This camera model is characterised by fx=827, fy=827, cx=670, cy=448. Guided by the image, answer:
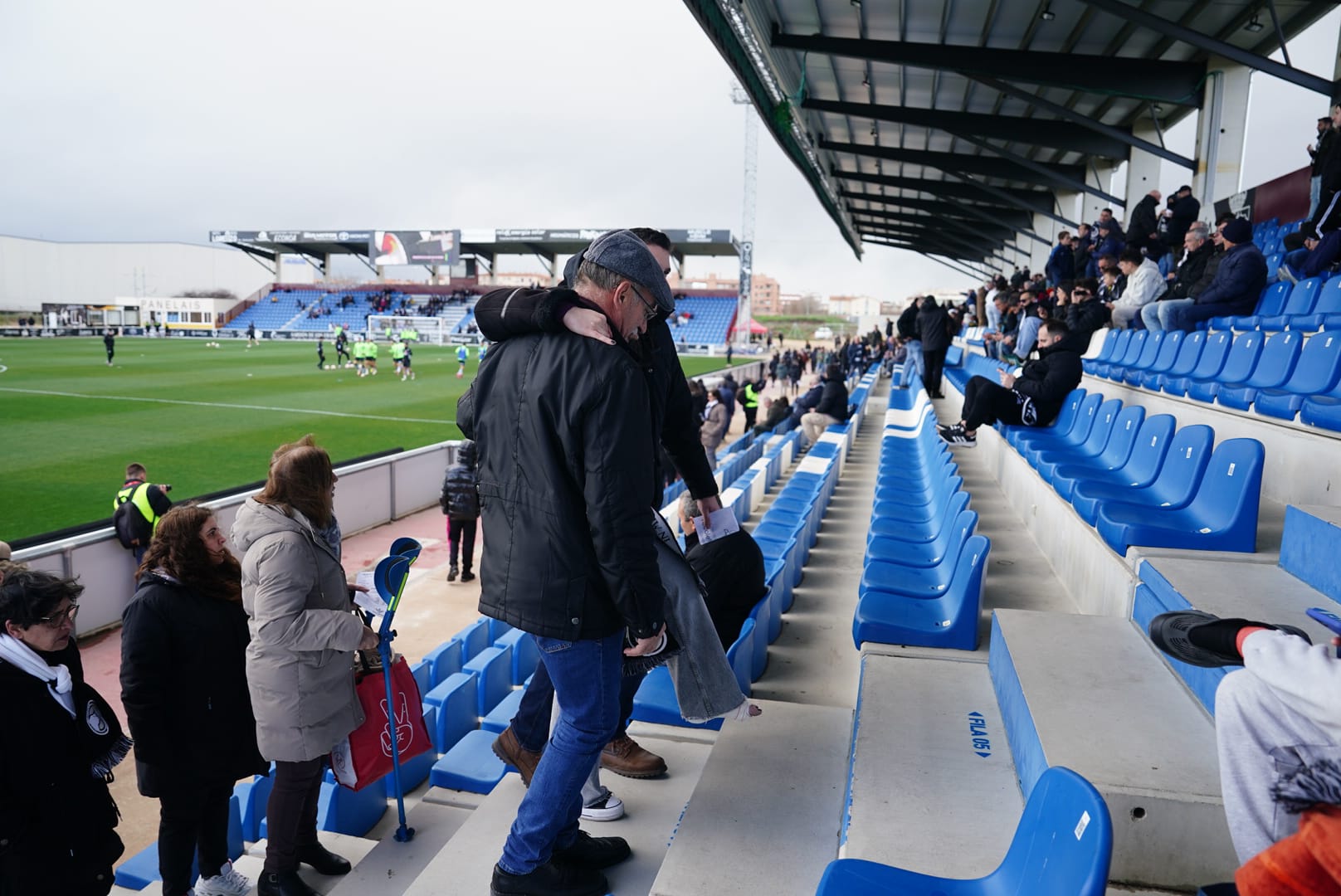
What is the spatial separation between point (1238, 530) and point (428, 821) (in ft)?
9.61

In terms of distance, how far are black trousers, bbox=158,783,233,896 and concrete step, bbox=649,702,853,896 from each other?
1.63 m

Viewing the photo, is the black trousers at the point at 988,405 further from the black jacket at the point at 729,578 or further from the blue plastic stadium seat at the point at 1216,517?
the black jacket at the point at 729,578

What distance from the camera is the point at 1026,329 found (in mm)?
8805

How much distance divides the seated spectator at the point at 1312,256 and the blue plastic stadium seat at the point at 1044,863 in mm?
6541

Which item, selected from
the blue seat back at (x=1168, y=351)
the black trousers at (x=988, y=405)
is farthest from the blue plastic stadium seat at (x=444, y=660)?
the blue seat back at (x=1168, y=351)

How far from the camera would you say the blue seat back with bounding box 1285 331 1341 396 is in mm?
3949

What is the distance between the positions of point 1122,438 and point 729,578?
2.60 meters

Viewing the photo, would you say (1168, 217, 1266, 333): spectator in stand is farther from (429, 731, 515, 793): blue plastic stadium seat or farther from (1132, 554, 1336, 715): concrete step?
(429, 731, 515, 793): blue plastic stadium seat

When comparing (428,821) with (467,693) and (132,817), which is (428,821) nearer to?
(467,693)

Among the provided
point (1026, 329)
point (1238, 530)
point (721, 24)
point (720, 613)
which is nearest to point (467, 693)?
point (720, 613)

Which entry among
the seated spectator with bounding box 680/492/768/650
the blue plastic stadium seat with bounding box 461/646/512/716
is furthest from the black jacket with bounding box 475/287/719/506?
the blue plastic stadium seat with bounding box 461/646/512/716

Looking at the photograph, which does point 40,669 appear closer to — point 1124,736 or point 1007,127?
point 1124,736

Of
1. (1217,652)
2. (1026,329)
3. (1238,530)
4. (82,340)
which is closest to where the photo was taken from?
(1217,652)

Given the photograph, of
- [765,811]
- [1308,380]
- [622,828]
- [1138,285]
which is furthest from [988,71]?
[622,828]
